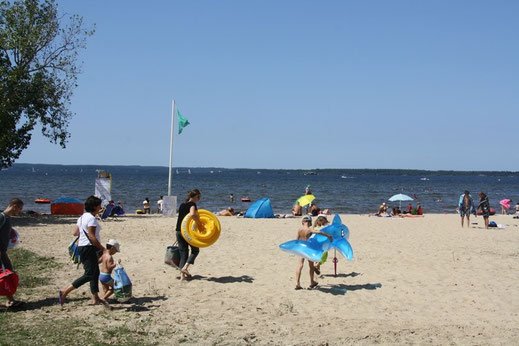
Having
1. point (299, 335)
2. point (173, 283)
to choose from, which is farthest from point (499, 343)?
point (173, 283)

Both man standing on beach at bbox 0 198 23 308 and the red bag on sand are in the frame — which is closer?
the red bag on sand

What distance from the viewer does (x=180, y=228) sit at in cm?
894

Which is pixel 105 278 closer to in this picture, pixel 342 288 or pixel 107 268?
pixel 107 268

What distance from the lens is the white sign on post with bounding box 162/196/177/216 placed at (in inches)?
834

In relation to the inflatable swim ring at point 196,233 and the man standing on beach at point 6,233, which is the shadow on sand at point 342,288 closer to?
the inflatable swim ring at point 196,233

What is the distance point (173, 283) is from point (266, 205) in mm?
14224

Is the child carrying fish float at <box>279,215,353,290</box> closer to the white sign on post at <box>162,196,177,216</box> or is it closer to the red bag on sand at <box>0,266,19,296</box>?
the red bag on sand at <box>0,266,19,296</box>

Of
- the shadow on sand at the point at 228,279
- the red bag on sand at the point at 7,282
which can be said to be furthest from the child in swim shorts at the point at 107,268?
the shadow on sand at the point at 228,279

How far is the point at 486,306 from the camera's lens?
26.2ft

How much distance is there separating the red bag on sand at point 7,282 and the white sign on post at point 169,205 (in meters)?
14.4

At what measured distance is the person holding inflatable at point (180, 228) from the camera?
8859mm

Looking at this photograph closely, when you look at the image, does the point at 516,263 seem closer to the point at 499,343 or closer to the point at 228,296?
the point at 499,343

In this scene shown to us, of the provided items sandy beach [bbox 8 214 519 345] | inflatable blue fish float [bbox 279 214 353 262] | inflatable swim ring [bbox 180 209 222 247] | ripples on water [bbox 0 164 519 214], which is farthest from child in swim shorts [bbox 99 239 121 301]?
ripples on water [bbox 0 164 519 214]

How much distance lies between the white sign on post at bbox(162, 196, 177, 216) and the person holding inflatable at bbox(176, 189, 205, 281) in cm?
1214
